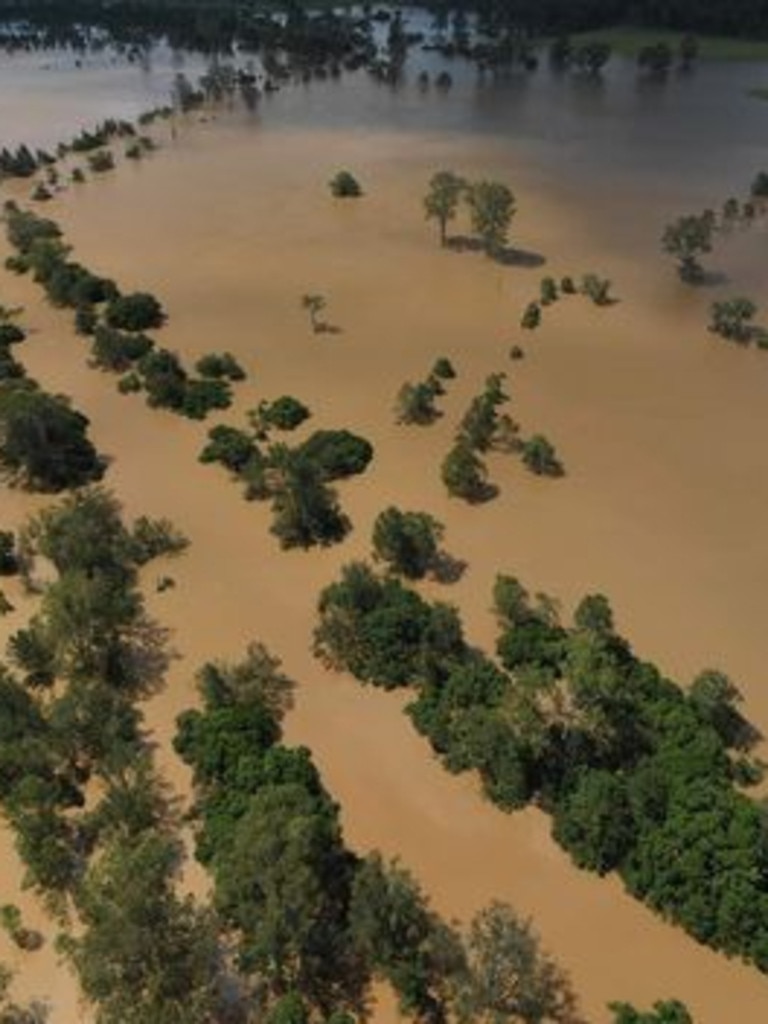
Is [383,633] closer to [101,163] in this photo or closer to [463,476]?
[463,476]

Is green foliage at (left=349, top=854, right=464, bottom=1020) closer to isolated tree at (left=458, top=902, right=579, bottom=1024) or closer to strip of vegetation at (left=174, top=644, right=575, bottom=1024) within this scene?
strip of vegetation at (left=174, top=644, right=575, bottom=1024)

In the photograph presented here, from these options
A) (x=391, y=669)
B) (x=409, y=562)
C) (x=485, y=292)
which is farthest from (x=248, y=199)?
(x=391, y=669)

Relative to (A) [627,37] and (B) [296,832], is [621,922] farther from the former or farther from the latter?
(A) [627,37]

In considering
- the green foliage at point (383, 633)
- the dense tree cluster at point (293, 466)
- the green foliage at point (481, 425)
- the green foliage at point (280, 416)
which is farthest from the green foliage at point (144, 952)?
the green foliage at point (280, 416)

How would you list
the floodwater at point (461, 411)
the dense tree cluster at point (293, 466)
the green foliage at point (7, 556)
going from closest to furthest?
the floodwater at point (461, 411)
the green foliage at point (7, 556)
the dense tree cluster at point (293, 466)

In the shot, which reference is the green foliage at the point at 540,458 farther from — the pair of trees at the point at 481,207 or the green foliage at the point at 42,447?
the pair of trees at the point at 481,207

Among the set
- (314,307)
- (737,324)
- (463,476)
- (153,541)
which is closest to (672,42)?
(737,324)

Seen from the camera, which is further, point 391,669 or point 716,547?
point 716,547
